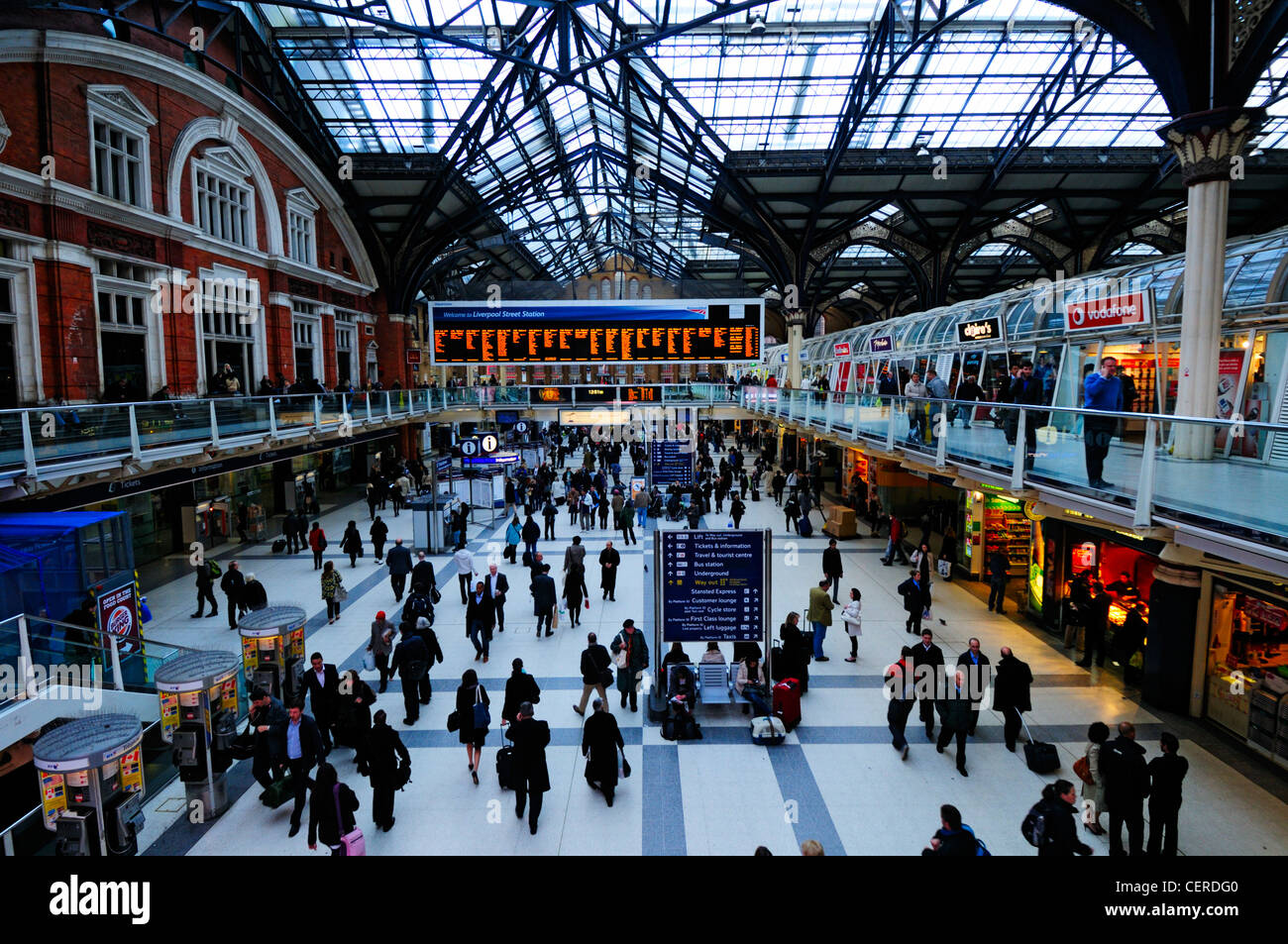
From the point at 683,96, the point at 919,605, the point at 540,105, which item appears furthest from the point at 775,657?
the point at 540,105

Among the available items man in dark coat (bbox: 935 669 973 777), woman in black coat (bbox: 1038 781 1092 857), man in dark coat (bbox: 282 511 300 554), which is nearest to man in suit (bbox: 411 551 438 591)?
man in dark coat (bbox: 282 511 300 554)

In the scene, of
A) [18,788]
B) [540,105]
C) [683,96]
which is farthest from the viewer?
[540,105]

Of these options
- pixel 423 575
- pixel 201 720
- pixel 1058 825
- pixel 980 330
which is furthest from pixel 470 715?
pixel 980 330

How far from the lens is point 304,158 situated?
2773 cm

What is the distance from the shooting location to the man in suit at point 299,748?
8055 mm

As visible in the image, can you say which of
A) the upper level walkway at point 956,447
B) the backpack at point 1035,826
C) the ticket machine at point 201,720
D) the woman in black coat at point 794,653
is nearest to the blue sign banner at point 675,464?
the upper level walkway at point 956,447

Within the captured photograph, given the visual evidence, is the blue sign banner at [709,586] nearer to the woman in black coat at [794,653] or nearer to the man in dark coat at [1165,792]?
the woman in black coat at [794,653]

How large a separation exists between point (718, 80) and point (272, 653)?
24.0m

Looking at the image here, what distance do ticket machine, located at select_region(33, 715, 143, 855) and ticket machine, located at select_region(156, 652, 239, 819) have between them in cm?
105

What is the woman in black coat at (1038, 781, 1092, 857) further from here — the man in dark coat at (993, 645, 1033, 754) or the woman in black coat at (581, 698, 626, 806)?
the woman in black coat at (581, 698, 626, 806)

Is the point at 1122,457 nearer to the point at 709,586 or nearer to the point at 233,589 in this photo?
the point at 709,586

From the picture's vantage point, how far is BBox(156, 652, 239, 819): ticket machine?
8.27m
